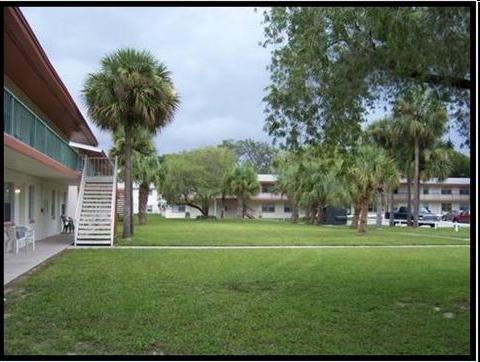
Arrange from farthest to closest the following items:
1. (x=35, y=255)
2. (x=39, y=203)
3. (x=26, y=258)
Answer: (x=39, y=203)
(x=35, y=255)
(x=26, y=258)

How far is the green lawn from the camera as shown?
268 inches

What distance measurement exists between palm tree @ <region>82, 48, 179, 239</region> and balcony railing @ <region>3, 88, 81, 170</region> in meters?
2.72

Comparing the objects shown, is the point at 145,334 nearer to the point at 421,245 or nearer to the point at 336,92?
the point at 336,92

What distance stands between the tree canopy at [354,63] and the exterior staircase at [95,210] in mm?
12543

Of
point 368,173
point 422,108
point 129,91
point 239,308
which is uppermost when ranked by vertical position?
point 129,91

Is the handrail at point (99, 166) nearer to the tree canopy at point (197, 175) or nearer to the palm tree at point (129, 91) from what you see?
the palm tree at point (129, 91)

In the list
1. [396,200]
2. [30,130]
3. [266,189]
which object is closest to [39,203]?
[30,130]

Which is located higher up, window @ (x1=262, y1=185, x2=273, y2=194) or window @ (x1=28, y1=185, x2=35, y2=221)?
window @ (x1=262, y1=185, x2=273, y2=194)

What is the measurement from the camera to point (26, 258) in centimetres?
1625

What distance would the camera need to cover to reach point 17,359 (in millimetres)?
6000

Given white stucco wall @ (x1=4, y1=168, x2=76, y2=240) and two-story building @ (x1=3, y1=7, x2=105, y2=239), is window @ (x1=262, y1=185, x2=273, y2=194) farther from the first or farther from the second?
two-story building @ (x1=3, y1=7, x2=105, y2=239)

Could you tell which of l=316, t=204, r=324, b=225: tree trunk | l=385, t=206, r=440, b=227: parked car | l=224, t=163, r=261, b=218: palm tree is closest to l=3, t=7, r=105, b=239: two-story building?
l=316, t=204, r=324, b=225: tree trunk

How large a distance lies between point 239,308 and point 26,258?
9313 millimetres

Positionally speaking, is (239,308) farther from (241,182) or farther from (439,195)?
(439,195)
